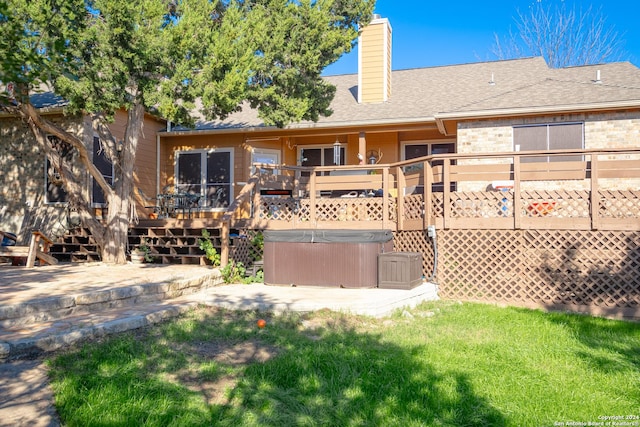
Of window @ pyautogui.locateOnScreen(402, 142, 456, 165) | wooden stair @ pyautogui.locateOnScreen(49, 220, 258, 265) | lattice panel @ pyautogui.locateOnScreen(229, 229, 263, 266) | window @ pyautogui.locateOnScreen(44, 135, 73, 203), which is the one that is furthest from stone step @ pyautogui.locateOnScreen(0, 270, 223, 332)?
window @ pyautogui.locateOnScreen(402, 142, 456, 165)

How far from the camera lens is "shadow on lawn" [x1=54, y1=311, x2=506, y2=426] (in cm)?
317

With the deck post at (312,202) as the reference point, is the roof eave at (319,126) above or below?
above

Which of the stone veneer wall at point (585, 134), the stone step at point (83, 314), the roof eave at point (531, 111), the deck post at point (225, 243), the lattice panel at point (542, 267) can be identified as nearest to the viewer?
the stone step at point (83, 314)

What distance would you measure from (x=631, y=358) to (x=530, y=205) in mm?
3592

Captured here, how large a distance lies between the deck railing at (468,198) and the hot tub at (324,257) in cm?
105

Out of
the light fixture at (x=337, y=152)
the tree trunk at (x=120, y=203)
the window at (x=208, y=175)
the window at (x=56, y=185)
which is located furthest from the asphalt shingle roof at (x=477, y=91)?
the tree trunk at (x=120, y=203)

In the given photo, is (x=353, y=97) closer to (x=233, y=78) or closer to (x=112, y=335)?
(x=233, y=78)

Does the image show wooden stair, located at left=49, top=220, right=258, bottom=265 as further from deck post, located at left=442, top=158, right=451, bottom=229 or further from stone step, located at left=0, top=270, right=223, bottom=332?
deck post, located at left=442, top=158, right=451, bottom=229

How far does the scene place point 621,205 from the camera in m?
7.04

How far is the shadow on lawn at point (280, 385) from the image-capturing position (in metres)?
3.17

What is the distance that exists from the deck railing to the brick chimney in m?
4.12

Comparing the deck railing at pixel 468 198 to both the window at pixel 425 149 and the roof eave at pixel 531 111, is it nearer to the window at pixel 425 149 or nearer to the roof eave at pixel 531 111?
the roof eave at pixel 531 111

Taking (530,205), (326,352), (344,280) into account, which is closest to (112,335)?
(326,352)

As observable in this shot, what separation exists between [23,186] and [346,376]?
10.3 metres
